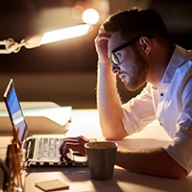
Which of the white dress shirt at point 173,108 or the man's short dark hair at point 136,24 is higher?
the man's short dark hair at point 136,24

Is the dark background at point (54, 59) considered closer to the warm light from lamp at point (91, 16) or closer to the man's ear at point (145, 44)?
the warm light from lamp at point (91, 16)

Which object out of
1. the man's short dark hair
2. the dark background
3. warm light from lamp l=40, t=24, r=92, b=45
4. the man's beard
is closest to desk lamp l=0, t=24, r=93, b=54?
warm light from lamp l=40, t=24, r=92, b=45

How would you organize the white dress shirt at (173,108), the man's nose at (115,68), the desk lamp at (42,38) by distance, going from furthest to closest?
the desk lamp at (42,38), the man's nose at (115,68), the white dress shirt at (173,108)

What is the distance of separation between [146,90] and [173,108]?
378mm

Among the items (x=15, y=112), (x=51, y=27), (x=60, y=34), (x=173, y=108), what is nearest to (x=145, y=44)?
(x=173, y=108)

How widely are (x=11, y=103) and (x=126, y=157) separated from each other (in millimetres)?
452

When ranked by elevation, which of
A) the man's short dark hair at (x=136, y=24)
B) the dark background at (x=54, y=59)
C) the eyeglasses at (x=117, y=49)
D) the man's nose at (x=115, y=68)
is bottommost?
the dark background at (x=54, y=59)

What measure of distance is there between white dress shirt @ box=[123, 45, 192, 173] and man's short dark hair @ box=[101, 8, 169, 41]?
11 centimetres

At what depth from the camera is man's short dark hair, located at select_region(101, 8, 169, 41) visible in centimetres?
184

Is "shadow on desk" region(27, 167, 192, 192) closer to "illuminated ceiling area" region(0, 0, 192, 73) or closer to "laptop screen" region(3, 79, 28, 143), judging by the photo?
"laptop screen" region(3, 79, 28, 143)

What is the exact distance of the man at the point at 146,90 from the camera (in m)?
1.49

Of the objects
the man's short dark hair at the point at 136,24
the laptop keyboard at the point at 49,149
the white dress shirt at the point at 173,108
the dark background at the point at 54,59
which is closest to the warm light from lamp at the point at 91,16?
the man's short dark hair at the point at 136,24

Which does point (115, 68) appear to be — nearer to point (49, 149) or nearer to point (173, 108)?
point (173, 108)

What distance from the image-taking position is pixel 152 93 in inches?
78.5
